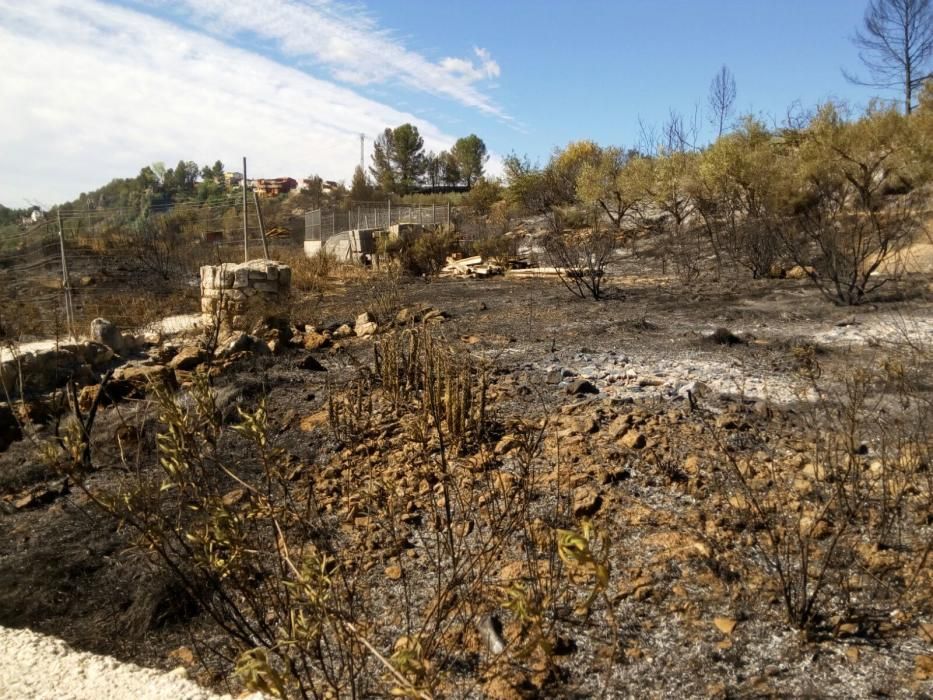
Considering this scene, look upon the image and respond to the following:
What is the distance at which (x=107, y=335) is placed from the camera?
27.1 feet

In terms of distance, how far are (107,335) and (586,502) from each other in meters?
6.93

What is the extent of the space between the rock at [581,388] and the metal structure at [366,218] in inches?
790

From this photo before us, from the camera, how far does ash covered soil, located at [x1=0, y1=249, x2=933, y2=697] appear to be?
2.32m

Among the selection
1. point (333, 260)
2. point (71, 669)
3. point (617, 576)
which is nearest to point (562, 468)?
point (617, 576)

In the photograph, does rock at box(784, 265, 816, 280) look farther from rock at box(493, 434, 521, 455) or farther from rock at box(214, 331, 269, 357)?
rock at box(493, 434, 521, 455)

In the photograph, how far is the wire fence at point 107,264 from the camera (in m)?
9.83

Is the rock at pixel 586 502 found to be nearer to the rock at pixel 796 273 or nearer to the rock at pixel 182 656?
the rock at pixel 182 656

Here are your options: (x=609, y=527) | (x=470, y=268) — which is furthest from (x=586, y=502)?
(x=470, y=268)

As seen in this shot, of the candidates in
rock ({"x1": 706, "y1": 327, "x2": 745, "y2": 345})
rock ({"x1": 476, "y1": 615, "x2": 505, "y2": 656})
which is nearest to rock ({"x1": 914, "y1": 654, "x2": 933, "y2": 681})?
rock ({"x1": 476, "y1": 615, "x2": 505, "y2": 656})

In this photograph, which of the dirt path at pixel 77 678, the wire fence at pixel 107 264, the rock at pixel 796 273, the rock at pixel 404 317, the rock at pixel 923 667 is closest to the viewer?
the rock at pixel 923 667

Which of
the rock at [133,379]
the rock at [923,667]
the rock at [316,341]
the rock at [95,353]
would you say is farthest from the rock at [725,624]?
the rock at [95,353]

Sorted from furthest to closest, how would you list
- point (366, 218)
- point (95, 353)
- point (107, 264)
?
point (366, 218)
point (107, 264)
point (95, 353)

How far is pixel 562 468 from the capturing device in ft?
12.2

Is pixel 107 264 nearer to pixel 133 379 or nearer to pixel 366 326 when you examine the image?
pixel 366 326
